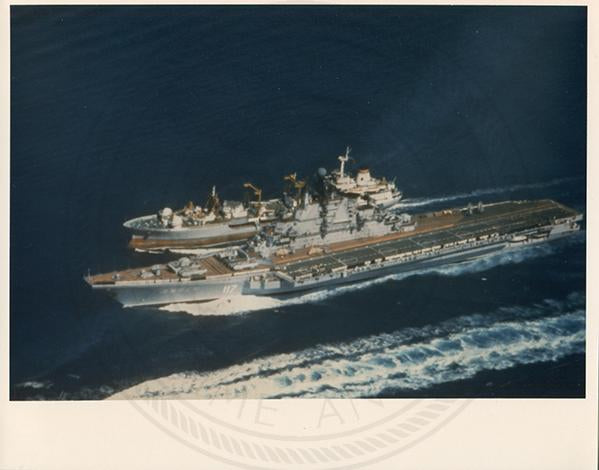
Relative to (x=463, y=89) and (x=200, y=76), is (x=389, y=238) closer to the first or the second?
(x=463, y=89)

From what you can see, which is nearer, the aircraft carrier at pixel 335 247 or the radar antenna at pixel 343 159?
the aircraft carrier at pixel 335 247

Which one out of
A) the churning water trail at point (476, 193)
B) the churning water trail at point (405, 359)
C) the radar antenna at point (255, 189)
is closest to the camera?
the churning water trail at point (405, 359)

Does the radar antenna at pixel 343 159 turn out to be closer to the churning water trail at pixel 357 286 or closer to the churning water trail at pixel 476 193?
the churning water trail at pixel 476 193

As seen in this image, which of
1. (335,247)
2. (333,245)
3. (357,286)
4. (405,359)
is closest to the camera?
(405,359)

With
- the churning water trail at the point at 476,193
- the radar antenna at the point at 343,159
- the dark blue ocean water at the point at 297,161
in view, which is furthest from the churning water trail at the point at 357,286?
the radar antenna at the point at 343,159

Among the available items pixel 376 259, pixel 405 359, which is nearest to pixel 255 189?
pixel 376 259

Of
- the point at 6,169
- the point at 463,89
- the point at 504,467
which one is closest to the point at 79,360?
the point at 6,169

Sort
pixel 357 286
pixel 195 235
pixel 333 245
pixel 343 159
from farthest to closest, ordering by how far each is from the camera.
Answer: pixel 195 235
pixel 333 245
pixel 343 159
pixel 357 286

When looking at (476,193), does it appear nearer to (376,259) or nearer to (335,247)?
(376,259)

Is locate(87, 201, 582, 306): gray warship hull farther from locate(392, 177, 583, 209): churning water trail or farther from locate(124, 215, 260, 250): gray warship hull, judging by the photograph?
locate(124, 215, 260, 250): gray warship hull
